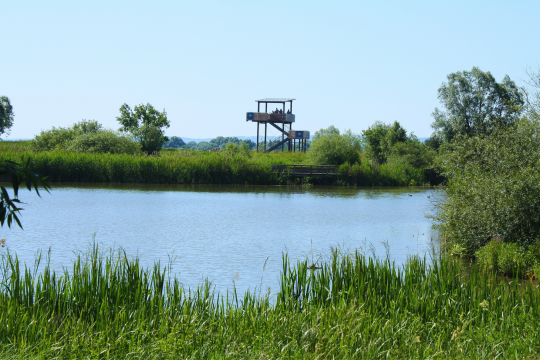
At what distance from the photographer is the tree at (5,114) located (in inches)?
3344

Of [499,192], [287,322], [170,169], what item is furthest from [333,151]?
[287,322]

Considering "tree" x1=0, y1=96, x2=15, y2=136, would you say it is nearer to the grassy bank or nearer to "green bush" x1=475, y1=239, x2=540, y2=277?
the grassy bank

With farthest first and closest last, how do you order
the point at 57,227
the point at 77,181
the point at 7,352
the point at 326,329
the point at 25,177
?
1. the point at 77,181
2. the point at 57,227
3. the point at 326,329
4. the point at 7,352
5. the point at 25,177

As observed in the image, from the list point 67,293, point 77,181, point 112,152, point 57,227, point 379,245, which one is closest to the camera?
point 67,293

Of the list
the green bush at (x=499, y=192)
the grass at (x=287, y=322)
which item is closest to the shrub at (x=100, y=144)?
the green bush at (x=499, y=192)

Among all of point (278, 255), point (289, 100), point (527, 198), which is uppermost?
point (289, 100)

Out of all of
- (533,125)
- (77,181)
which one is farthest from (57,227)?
(77,181)

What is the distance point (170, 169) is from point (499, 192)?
3183 cm

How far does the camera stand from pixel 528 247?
1341cm

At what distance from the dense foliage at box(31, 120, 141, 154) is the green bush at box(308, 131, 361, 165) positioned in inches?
678

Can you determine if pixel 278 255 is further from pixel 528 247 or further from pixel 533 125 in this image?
pixel 533 125

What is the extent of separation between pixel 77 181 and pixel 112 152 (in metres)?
8.78

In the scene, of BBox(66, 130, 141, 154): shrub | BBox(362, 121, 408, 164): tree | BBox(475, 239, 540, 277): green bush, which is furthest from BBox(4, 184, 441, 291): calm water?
BBox(362, 121, 408, 164): tree

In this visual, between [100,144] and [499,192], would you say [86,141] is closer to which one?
[100,144]
